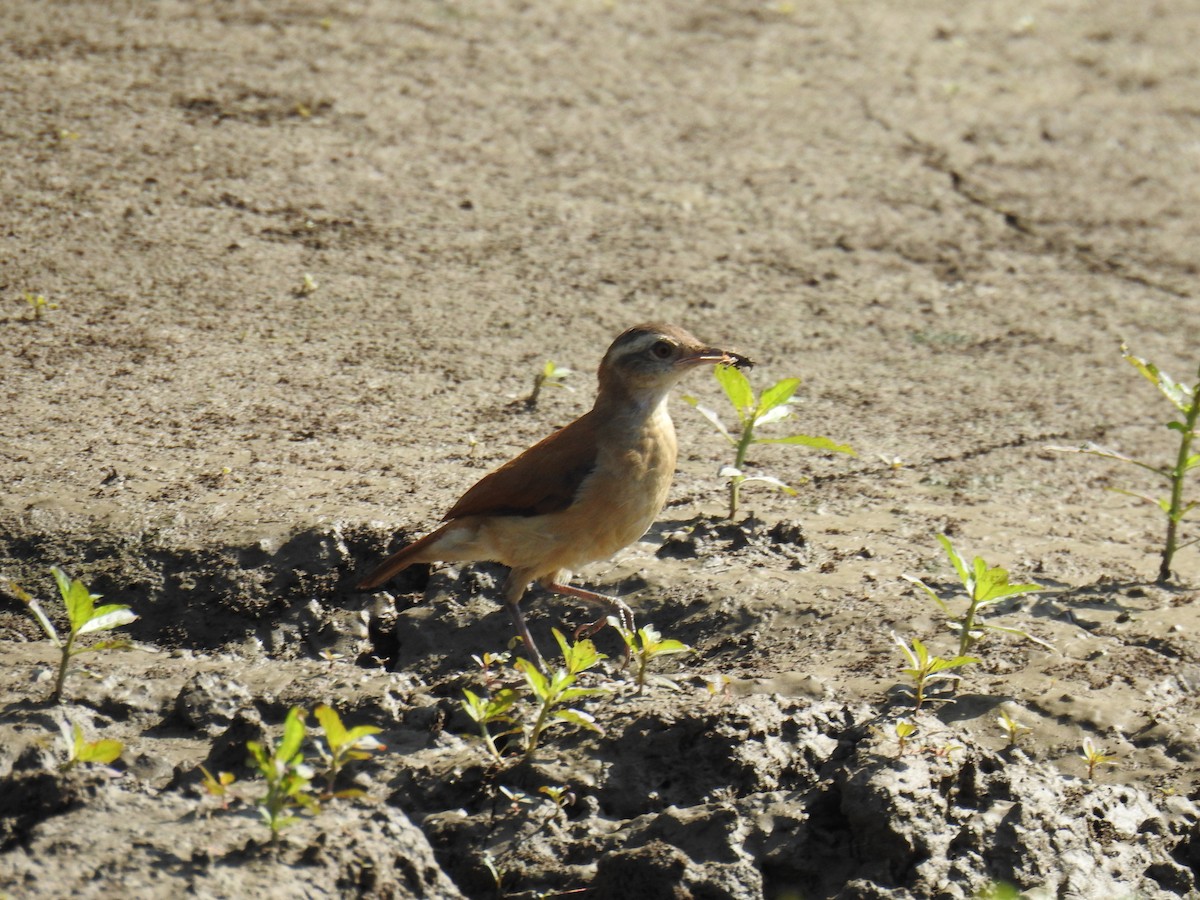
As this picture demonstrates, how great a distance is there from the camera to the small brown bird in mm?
5188

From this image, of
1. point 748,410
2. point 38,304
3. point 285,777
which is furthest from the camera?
point 38,304

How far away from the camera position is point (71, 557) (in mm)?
5219

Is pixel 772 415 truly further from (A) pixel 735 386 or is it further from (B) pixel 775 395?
(A) pixel 735 386

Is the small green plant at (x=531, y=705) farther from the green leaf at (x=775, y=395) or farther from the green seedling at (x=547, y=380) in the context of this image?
the green seedling at (x=547, y=380)

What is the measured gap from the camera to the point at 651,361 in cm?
564

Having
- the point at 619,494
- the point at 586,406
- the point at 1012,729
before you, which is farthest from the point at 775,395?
the point at 1012,729

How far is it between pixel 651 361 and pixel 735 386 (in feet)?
1.18

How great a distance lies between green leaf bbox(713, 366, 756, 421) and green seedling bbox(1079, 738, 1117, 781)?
1.91 metres

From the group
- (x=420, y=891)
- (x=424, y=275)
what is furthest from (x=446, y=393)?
(x=420, y=891)

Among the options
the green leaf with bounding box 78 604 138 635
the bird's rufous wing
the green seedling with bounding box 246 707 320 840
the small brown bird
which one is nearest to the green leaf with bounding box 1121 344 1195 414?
the small brown bird

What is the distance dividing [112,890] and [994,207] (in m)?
7.42

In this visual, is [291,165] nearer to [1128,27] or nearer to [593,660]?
[593,660]

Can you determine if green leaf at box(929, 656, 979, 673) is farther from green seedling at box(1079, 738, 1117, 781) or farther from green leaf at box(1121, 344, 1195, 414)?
green leaf at box(1121, 344, 1195, 414)

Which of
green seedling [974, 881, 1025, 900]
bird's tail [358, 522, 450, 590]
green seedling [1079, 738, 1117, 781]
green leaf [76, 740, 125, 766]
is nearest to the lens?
green leaf [76, 740, 125, 766]
